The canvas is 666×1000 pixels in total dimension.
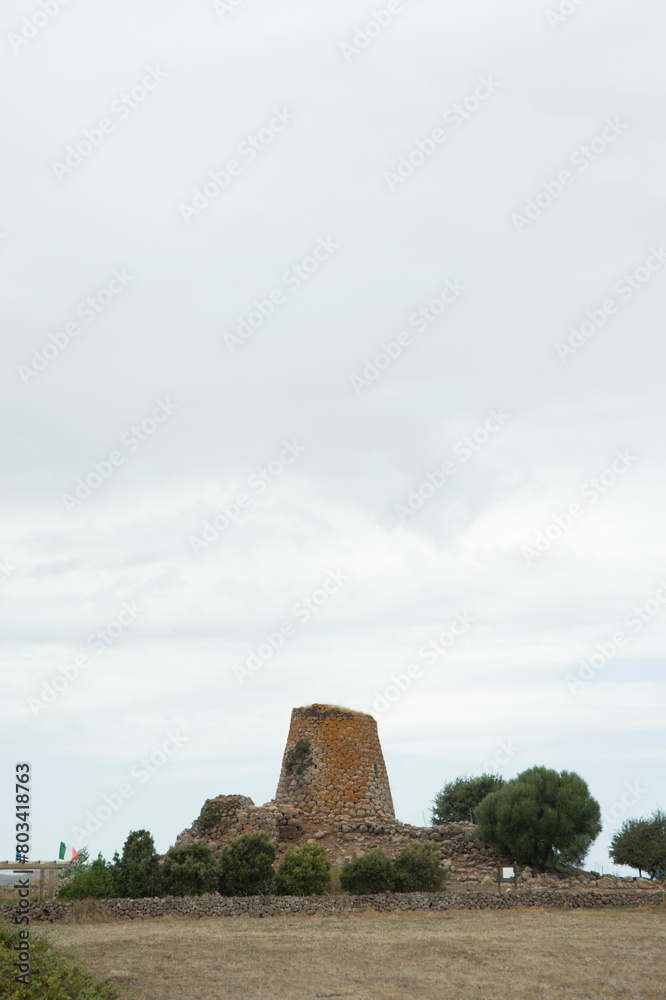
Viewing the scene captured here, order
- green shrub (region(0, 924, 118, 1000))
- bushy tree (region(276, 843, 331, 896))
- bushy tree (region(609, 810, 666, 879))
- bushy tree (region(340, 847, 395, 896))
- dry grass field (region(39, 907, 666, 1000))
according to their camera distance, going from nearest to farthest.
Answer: green shrub (region(0, 924, 118, 1000)) → dry grass field (region(39, 907, 666, 1000)) → bushy tree (region(276, 843, 331, 896)) → bushy tree (region(340, 847, 395, 896)) → bushy tree (region(609, 810, 666, 879))

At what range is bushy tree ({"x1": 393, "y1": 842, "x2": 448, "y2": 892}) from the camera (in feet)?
69.7

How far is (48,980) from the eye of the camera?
397 inches

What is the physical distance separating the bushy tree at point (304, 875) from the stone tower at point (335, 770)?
7349mm

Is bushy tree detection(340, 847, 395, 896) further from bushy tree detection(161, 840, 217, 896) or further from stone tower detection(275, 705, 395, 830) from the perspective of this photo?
stone tower detection(275, 705, 395, 830)

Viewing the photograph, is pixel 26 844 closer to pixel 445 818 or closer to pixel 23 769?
pixel 23 769

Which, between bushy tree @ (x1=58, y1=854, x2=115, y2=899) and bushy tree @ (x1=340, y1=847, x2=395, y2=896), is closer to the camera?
bushy tree @ (x1=58, y1=854, x2=115, y2=899)

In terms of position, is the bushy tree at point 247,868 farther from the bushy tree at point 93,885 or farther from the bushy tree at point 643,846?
the bushy tree at point 643,846

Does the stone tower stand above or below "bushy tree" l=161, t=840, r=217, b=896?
above

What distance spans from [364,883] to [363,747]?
9388 mm

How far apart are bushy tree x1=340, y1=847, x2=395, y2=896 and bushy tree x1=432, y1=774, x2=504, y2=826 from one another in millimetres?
18178

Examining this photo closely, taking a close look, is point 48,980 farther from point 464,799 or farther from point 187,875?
point 464,799

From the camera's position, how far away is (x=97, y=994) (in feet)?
33.5

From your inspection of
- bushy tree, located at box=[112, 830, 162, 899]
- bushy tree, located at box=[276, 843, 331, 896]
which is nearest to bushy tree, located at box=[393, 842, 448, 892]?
bushy tree, located at box=[276, 843, 331, 896]

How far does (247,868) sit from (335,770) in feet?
29.7
